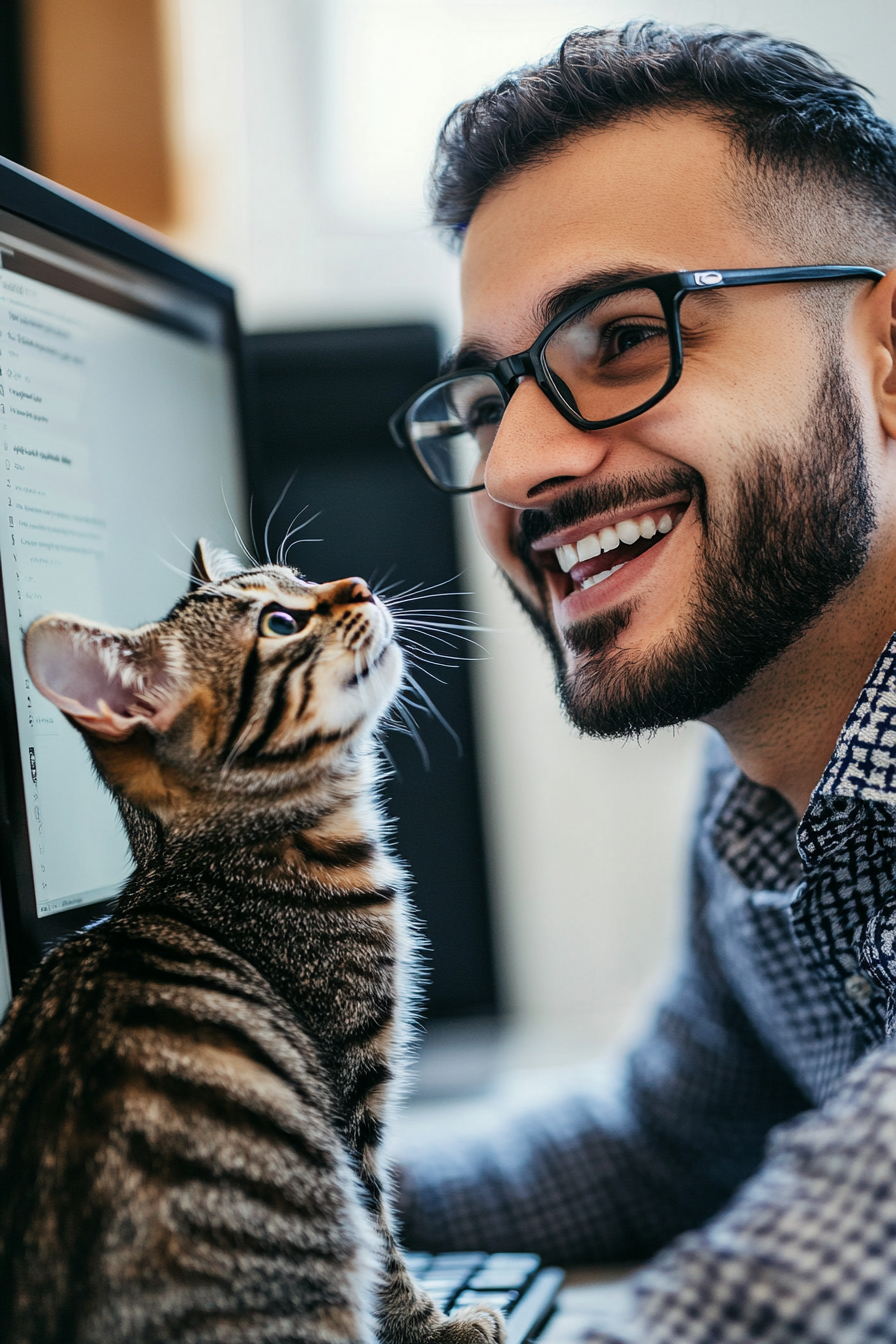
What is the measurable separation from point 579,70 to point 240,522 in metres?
0.50

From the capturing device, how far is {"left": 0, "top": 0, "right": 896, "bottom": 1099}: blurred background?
1186 mm

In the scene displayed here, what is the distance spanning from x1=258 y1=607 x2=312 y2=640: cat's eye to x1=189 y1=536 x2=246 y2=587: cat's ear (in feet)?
0.20

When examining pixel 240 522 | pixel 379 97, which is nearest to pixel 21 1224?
pixel 240 522

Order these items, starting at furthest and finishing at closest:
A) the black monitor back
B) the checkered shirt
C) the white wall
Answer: the white wall, the black monitor back, the checkered shirt

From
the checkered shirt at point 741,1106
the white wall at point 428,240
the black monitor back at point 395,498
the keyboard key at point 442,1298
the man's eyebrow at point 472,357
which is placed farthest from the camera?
the white wall at point 428,240

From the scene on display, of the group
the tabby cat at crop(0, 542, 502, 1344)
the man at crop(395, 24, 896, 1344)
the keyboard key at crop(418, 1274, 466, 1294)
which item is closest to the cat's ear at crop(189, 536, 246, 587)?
the tabby cat at crop(0, 542, 502, 1344)

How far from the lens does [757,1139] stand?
1.16 m

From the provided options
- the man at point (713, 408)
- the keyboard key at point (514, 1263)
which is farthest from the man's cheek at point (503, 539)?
the keyboard key at point (514, 1263)

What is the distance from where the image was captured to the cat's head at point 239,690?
0.64 m

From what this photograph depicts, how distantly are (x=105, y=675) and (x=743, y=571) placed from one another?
492mm

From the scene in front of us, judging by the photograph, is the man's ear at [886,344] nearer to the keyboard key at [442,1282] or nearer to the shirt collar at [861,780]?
the shirt collar at [861,780]

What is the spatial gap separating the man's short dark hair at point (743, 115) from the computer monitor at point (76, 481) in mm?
327

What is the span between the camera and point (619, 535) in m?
0.81

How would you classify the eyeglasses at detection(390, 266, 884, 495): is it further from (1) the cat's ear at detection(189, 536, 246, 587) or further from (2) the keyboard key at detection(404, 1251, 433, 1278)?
(2) the keyboard key at detection(404, 1251, 433, 1278)
